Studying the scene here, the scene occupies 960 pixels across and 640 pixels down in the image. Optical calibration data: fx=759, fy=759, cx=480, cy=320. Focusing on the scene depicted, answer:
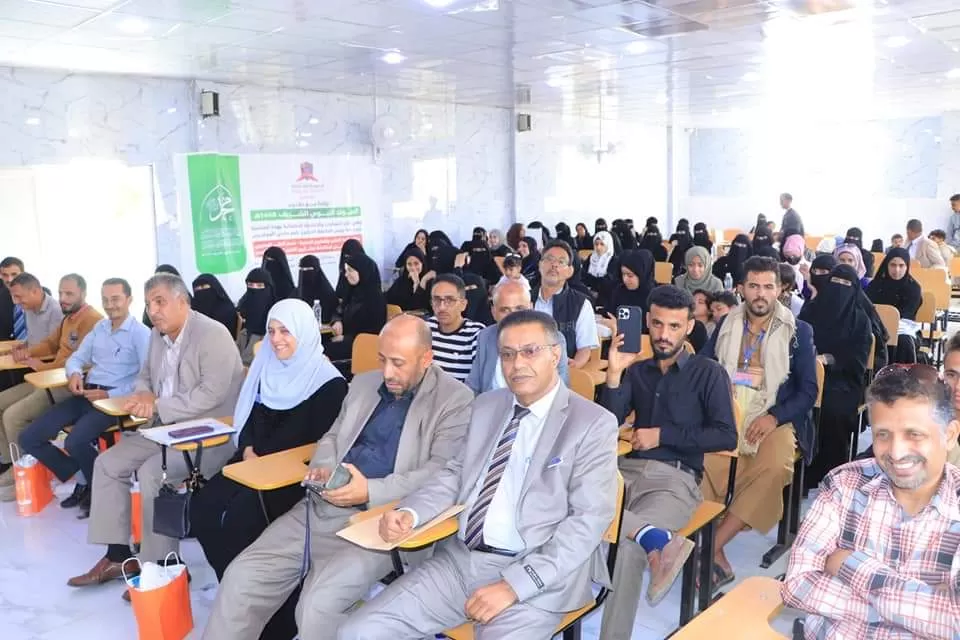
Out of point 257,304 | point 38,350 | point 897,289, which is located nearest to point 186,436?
point 38,350

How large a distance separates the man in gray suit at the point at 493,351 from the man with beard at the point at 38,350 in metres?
2.79

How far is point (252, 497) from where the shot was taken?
328 cm

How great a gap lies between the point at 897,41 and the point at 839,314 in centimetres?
352

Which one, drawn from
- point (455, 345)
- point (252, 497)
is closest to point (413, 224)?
point (455, 345)

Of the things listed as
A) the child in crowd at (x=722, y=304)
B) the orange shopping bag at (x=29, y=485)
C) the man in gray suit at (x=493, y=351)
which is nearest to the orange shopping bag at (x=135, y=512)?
the orange shopping bag at (x=29, y=485)

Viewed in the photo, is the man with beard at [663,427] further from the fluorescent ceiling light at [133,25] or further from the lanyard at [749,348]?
the fluorescent ceiling light at [133,25]

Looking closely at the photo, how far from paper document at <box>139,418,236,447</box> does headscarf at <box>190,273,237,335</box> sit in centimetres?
272

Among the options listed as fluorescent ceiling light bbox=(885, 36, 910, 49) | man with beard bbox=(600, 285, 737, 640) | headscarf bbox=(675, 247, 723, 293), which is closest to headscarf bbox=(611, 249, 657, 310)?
headscarf bbox=(675, 247, 723, 293)

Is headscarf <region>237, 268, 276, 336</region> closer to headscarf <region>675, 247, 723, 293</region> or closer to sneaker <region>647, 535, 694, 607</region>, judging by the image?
headscarf <region>675, 247, 723, 293</region>

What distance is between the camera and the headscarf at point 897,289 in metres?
6.52

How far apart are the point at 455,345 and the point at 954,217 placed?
1195 centimetres

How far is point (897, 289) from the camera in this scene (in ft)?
21.6

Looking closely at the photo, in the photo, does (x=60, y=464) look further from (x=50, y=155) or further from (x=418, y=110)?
(x=418, y=110)

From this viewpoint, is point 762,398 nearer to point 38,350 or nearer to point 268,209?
point 38,350
